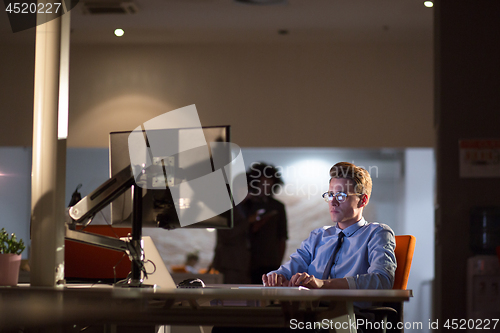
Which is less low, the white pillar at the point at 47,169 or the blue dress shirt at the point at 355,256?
the white pillar at the point at 47,169

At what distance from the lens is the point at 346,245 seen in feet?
7.13

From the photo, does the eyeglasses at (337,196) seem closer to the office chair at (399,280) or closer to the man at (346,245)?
the man at (346,245)

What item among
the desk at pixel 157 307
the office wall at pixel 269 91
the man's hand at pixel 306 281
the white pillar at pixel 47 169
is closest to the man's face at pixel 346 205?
the man's hand at pixel 306 281

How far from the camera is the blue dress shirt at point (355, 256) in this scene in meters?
1.87

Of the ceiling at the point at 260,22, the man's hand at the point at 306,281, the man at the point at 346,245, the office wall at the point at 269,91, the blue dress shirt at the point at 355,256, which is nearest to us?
the man's hand at the point at 306,281

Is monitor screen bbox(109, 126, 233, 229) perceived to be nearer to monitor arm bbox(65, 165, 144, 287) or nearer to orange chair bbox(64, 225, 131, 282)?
monitor arm bbox(65, 165, 144, 287)

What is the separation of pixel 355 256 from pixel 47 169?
1.34 metres

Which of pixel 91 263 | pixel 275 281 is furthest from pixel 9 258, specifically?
pixel 275 281

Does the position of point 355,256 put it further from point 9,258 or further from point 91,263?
point 9,258

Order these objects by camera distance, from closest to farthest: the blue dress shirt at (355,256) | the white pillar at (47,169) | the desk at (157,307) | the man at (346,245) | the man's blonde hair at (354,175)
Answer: the desk at (157,307), the white pillar at (47,169), the blue dress shirt at (355,256), the man at (346,245), the man's blonde hair at (354,175)

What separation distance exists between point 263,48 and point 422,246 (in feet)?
7.81

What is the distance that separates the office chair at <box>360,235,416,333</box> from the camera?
6.15ft

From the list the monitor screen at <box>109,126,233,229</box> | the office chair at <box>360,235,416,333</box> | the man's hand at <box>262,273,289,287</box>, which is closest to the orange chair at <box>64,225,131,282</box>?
the monitor screen at <box>109,126,233,229</box>

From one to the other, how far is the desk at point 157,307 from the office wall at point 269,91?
311 cm
